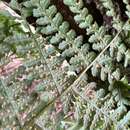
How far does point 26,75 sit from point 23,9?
0.15 metres

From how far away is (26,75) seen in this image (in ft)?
2.93

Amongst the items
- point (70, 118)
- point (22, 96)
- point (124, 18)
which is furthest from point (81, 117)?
point (124, 18)

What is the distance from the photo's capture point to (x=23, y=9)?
0.87 m

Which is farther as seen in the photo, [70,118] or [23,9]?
[70,118]

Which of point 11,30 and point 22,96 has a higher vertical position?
point 11,30

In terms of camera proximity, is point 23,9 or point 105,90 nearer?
point 23,9

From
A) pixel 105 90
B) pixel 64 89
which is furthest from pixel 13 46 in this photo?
pixel 105 90

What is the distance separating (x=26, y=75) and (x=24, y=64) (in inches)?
1.1

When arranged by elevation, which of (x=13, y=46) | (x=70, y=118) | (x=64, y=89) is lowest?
(x=70, y=118)

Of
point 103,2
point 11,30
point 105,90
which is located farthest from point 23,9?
point 105,90

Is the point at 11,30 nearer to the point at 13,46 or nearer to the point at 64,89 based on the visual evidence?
the point at 13,46

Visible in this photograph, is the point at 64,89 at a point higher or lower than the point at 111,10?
lower

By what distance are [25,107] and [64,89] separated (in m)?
0.10

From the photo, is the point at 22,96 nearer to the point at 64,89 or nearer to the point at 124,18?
the point at 64,89
